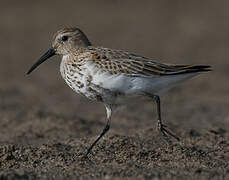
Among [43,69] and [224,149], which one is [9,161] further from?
[43,69]

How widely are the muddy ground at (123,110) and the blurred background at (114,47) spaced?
0.03 metres

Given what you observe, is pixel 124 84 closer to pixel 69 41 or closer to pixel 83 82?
pixel 83 82

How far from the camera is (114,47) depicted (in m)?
18.7

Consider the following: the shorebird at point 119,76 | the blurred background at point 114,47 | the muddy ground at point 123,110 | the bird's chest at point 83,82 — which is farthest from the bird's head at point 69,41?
the blurred background at point 114,47

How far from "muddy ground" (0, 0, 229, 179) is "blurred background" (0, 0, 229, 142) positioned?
30 mm

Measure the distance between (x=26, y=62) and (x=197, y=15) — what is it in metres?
8.07

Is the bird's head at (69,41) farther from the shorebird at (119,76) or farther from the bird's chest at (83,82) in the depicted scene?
the bird's chest at (83,82)

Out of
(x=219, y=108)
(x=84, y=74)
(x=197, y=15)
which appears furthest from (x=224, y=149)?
(x=197, y=15)

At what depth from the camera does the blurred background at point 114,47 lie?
1135 centimetres

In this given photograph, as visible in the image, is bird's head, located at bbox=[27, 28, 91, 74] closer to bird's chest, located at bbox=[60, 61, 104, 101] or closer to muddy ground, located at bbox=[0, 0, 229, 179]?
bird's chest, located at bbox=[60, 61, 104, 101]

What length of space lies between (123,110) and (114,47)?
21.2 ft

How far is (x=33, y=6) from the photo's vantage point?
23594 millimetres

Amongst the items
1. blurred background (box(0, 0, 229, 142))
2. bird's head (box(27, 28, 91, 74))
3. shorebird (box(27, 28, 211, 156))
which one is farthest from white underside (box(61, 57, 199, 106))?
blurred background (box(0, 0, 229, 142))

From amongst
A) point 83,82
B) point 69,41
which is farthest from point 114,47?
point 83,82
